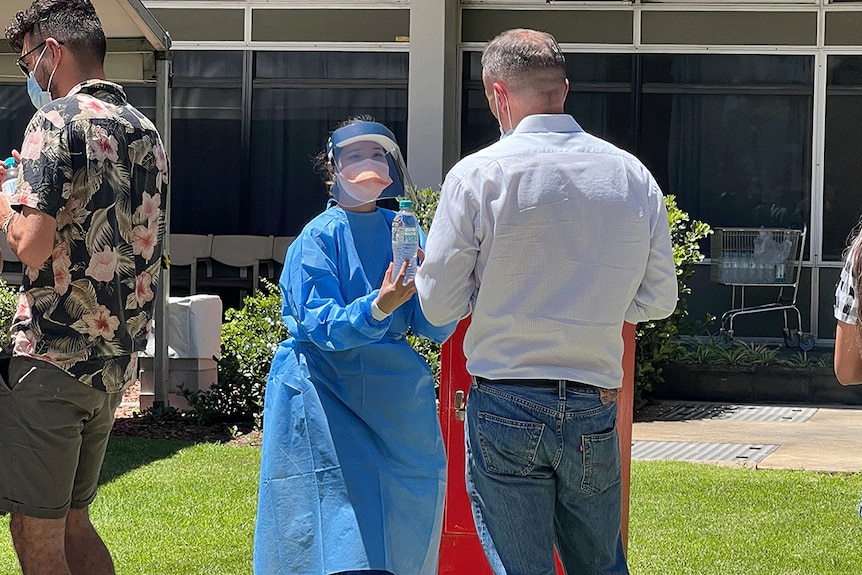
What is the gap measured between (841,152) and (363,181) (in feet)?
34.0

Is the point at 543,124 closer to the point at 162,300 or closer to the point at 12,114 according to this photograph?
the point at 162,300

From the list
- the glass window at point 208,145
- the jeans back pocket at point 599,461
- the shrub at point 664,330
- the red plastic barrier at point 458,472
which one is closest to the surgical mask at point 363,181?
the red plastic barrier at point 458,472

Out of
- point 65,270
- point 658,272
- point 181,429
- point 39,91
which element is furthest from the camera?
point 181,429

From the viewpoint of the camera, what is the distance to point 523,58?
3.31 meters

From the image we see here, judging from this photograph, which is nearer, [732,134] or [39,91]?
[39,91]

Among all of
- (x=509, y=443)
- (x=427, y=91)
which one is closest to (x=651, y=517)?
(x=509, y=443)

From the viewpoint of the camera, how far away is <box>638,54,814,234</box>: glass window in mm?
13500

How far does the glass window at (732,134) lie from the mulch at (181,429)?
21.6 ft

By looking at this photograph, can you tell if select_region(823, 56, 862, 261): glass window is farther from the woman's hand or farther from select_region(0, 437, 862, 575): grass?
the woman's hand

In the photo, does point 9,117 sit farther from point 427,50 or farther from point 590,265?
point 590,265

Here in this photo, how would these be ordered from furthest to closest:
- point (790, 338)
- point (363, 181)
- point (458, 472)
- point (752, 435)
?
point (790, 338) → point (752, 435) → point (458, 472) → point (363, 181)

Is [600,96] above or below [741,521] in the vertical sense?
above

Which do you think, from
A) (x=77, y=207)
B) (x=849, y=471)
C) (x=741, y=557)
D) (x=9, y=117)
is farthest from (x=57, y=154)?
(x=9, y=117)

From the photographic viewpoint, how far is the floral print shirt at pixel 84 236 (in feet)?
11.6
